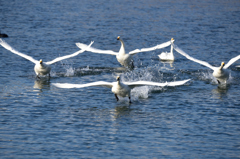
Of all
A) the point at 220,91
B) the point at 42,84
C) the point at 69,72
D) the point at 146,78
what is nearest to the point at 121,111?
the point at 146,78

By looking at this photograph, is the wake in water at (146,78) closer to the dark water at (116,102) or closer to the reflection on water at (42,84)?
the dark water at (116,102)

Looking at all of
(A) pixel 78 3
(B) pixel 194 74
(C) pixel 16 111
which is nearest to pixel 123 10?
(A) pixel 78 3

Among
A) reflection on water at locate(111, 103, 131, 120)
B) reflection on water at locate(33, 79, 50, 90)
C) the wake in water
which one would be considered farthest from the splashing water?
reflection on water at locate(111, 103, 131, 120)

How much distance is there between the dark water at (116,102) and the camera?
52.9 feet

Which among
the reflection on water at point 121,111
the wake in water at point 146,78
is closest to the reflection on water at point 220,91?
the wake in water at point 146,78

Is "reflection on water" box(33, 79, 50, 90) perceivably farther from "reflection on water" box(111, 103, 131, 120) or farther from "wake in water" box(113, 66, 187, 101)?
"reflection on water" box(111, 103, 131, 120)

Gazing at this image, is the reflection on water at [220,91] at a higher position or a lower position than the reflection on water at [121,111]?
higher

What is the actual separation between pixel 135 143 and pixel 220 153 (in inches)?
106

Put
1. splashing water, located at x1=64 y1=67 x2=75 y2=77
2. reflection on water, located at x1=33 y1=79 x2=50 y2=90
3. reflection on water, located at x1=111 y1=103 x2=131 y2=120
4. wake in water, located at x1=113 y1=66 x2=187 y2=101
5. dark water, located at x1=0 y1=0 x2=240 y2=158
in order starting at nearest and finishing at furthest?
1. dark water, located at x1=0 y1=0 x2=240 y2=158
2. reflection on water, located at x1=111 y1=103 x2=131 y2=120
3. wake in water, located at x1=113 y1=66 x2=187 y2=101
4. reflection on water, located at x1=33 y1=79 x2=50 y2=90
5. splashing water, located at x1=64 y1=67 x2=75 y2=77

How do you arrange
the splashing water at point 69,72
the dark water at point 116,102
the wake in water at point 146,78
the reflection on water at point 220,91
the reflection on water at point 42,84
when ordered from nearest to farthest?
the dark water at point 116,102 < the wake in water at point 146,78 < the reflection on water at point 220,91 < the reflection on water at point 42,84 < the splashing water at point 69,72

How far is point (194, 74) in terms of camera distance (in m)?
26.5

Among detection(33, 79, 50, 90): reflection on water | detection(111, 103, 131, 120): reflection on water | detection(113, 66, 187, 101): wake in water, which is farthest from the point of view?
detection(33, 79, 50, 90): reflection on water

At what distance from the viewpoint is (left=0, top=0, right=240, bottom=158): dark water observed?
1611 centimetres

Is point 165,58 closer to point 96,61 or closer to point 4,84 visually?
point 96,61
